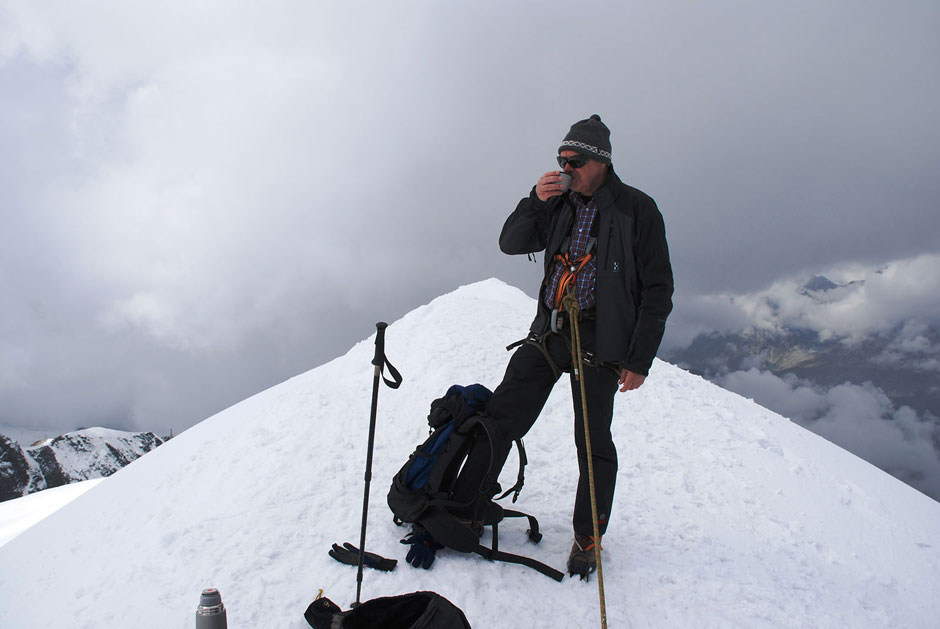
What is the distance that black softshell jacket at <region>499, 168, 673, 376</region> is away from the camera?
3994mm

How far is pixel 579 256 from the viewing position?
4.28 metres

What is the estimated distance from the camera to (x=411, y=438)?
6.78m

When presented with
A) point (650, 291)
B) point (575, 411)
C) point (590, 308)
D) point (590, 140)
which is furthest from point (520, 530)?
point (590, 140)

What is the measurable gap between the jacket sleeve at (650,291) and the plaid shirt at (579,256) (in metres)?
0.36

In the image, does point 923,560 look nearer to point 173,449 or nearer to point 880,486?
point 880,486

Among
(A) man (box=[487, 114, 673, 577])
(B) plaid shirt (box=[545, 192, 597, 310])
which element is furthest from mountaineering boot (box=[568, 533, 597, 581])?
(B) plaid shirt (box=[545, 192, 597, 310])

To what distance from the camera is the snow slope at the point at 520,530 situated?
12.3ft

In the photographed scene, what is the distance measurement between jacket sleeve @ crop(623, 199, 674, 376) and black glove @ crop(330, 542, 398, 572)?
7.45ft

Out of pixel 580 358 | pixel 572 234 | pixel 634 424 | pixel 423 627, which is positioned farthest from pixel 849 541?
pixel 423 627

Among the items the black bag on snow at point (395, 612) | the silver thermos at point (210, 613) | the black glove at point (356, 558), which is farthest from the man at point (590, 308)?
the silver thermos at point (210, 613)

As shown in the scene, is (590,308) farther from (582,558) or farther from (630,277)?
(582,558)

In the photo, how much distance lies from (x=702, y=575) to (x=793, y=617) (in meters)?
0.63

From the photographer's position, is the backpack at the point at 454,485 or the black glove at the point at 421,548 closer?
the black glove at the point at 421,548

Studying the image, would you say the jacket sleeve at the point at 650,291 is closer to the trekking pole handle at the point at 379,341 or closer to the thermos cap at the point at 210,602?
the trekking pole handle at the point at 379,341
